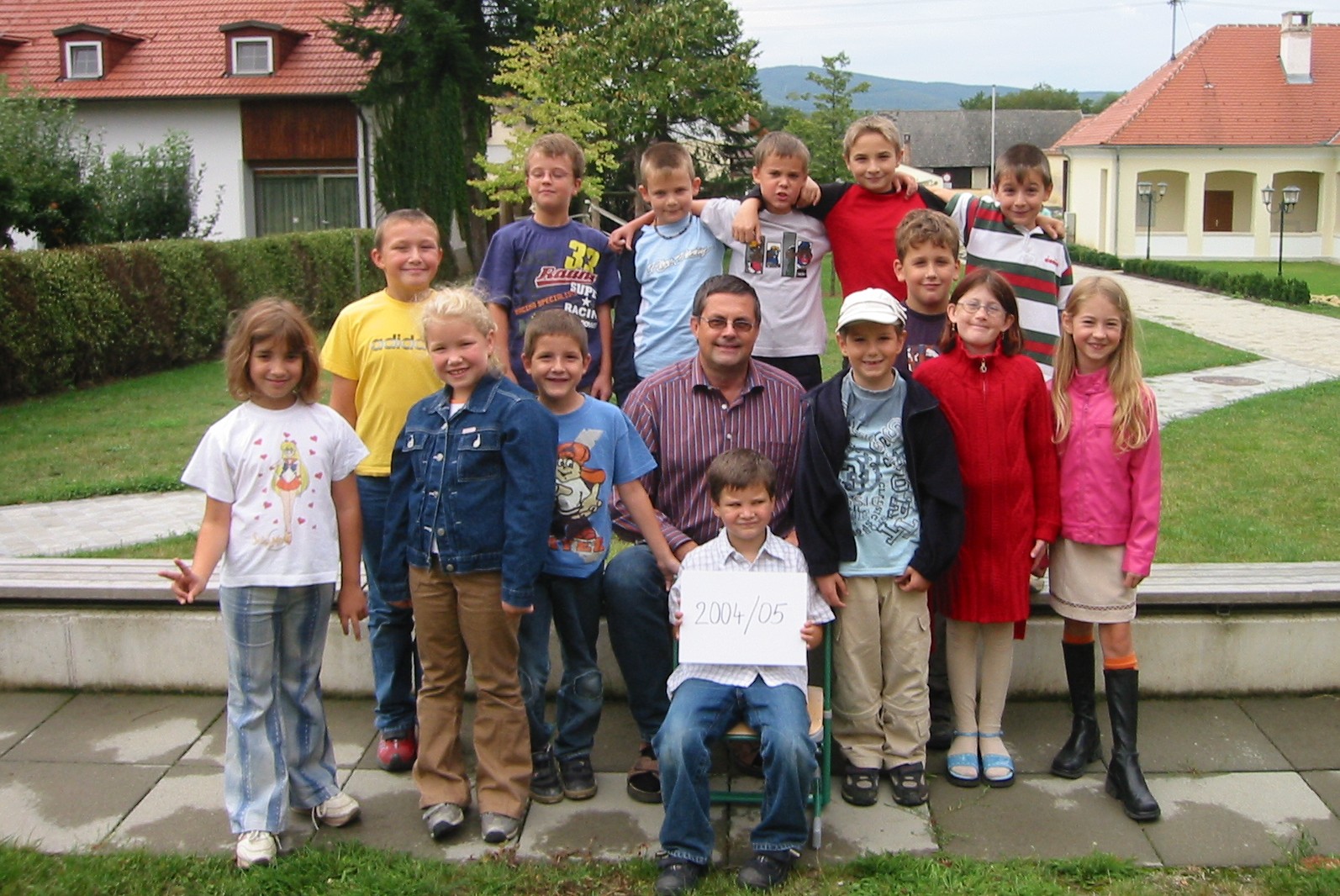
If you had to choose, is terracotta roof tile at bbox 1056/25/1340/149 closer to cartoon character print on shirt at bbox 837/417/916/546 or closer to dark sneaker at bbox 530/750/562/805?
cartoon character print on shirt at bbox 837/417/916/546

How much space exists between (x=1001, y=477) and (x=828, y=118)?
4655cm

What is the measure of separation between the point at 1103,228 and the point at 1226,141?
517 centimetres

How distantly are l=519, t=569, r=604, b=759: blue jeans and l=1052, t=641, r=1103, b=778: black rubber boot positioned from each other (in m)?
1.62

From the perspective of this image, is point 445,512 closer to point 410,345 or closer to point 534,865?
point 410,345

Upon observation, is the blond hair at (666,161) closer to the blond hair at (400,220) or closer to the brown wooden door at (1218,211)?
the blond hair at (400,220)

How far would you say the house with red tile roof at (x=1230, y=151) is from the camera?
4575 centimetres

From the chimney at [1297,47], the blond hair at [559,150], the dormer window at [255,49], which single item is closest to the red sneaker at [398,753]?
the blond hair at [559,150]

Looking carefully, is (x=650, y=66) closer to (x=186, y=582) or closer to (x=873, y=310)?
(x=873, y=310)

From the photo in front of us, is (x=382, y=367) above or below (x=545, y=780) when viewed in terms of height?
above

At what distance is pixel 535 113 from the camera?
92.9 ft

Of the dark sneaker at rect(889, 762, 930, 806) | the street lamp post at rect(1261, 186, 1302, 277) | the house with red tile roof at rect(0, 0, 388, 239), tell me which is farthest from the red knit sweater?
the street lamp post at rect(1261, 186, 1302, 277)

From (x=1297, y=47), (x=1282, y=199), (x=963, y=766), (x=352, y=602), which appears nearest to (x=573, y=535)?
(x=352, y=602)

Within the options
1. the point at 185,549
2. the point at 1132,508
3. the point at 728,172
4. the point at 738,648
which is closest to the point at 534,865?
the point at 738,648

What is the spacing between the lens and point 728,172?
37.9m
